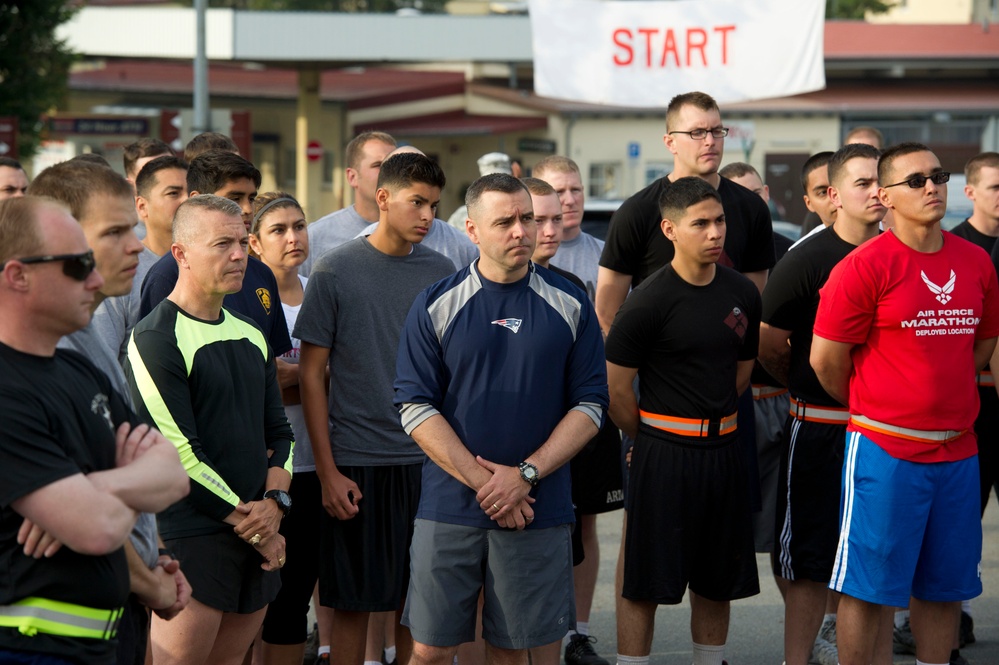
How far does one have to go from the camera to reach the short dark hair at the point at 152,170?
5.78 m

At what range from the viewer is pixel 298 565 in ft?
17.9

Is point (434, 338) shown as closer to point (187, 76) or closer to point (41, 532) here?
point (41, 532)

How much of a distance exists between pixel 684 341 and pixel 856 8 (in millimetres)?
56277

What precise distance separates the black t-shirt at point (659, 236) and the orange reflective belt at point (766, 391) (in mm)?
609

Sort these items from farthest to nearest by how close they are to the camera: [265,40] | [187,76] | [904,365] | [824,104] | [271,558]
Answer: [187,76]
[824,104]
[265,40]
[904,365]
[271,558]

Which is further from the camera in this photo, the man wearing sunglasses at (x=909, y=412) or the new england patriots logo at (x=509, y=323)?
the man wearing sunglasses at (x=909, y=412)

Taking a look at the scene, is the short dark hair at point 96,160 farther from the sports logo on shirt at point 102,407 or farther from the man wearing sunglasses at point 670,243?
the man wearing sunglasses at point 670,243

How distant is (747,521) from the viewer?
17.6 feet

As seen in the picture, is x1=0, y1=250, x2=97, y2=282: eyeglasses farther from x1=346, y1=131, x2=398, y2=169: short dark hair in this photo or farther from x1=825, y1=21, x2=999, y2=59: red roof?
x1=825, y1=21, x2=999, y2=59: red roof

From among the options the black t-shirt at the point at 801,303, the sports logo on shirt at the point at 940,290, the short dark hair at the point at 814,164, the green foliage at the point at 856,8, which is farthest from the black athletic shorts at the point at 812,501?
the green foliage at the point at 856,8

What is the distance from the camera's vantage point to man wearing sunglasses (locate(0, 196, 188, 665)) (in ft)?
9.44

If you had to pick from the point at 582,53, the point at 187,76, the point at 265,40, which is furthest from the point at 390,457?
the point at 187,76

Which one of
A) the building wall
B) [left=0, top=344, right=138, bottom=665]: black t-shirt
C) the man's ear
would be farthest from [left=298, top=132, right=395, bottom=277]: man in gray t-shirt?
the building wall

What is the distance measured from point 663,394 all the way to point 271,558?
1.84 meters
